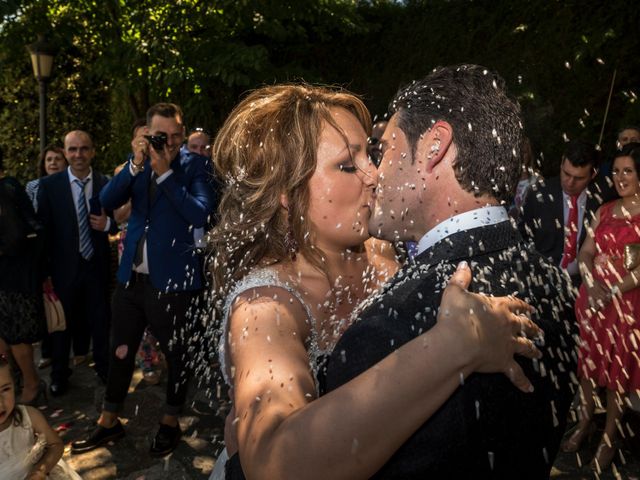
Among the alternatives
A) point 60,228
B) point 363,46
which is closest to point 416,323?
point 60,228

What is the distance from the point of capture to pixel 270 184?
2.40 m

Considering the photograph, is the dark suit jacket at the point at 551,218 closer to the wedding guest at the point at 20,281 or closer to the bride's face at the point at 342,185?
the bride's face at the point at 342,185

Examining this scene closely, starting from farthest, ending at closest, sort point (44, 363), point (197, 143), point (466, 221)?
point (197, 143), point (44, 363), point (466, 221)

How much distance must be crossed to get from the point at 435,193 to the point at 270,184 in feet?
3.00

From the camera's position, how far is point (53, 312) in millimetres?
5840

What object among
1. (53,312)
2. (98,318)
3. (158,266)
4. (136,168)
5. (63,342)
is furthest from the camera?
(98,318)

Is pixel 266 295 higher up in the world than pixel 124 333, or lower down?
higher up

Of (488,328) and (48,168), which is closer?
(488,328)

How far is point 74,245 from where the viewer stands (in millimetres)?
5984

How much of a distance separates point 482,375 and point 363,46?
11.4 m

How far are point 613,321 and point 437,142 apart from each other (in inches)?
150

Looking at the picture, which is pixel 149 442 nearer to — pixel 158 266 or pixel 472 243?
pixel 158 266

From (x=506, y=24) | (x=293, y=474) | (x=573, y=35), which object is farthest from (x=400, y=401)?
(x=506, y=24)

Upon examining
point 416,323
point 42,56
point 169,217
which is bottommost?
point 169,217
